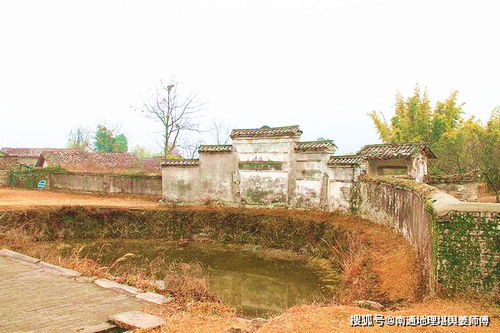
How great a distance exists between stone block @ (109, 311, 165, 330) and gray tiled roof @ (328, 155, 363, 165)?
11.4 meters

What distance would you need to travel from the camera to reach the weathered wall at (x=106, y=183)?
815 inches

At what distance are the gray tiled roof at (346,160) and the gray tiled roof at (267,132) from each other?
6.60 feet

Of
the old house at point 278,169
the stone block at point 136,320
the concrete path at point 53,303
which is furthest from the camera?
the old house at point 278,169

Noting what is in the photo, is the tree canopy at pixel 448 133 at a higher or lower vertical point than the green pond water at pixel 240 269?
higher

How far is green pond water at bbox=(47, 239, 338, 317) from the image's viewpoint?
392 inches

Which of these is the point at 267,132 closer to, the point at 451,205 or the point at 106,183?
the point at 106,183

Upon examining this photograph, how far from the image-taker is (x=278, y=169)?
1722cm

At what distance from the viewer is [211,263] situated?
13352mm

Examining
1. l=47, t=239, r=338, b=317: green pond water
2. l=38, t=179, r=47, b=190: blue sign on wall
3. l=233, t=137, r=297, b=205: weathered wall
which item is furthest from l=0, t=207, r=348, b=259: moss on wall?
l=38, t=179, r=47, b=190: blue sign on wall

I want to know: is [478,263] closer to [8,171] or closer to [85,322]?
[85,322]

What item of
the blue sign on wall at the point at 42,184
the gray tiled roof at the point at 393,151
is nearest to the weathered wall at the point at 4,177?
the blue sign on wall at the point at 42,184

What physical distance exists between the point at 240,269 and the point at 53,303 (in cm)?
751

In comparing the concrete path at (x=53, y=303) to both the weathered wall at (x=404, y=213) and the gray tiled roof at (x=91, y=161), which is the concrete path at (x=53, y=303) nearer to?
Answer: the weathered wall at (x=404, y=213)

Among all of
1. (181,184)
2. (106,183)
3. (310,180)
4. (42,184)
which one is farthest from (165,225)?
(42,184)
